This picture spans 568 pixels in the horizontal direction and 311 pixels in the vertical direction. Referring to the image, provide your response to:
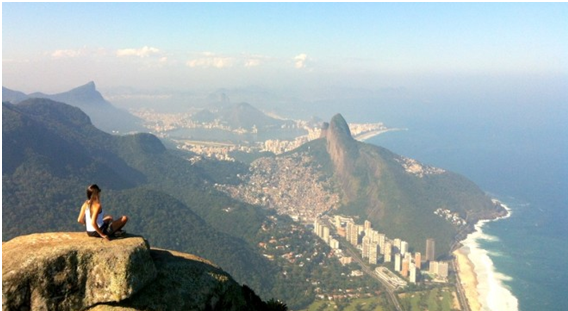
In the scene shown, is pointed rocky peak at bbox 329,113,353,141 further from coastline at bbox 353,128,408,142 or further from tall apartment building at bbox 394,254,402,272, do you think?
coastline at bbox 353,128,408,142

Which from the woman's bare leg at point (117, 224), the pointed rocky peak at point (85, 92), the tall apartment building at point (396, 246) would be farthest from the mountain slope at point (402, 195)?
the pointed rocky peak at point (85, 92)

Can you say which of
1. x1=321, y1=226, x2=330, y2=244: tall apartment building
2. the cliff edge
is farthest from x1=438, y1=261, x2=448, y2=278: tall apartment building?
the cliff edge

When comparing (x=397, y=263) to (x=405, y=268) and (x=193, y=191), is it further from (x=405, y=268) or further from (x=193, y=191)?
(x=193, y=191)

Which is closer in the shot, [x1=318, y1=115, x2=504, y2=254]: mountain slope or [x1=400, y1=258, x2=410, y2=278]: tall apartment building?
[x1=400, y1=258, x2=410, y2=278]: tall apartment building

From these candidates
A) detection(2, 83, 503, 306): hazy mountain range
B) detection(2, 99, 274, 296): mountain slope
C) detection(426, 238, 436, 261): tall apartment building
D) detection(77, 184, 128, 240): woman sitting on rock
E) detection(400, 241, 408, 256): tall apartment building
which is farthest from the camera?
detection(400, 241, 408, 256): tall apartment building

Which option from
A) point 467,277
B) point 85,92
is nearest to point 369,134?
point 467,277

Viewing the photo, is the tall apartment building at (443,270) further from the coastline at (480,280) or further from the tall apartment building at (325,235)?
the tall apartment building at (325,235)

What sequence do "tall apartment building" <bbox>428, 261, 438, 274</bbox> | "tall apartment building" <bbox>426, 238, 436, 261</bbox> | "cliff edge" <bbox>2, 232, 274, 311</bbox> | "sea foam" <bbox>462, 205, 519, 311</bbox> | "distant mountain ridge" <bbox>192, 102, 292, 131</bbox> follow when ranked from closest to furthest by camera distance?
"cliff edge" <bbox>2, 232, 274, 311</bbox>, "sea foam" <bbox>462, 205, 519, 311</bbox>, "tall apartment building" <bbox>428, 261, 438, 274</bbox>, "tall apartment building" <bbox>426, 238, 436, 261</bbox>, "distant mountain ridge" <bbox>192, 102, 292, 131</bbox>

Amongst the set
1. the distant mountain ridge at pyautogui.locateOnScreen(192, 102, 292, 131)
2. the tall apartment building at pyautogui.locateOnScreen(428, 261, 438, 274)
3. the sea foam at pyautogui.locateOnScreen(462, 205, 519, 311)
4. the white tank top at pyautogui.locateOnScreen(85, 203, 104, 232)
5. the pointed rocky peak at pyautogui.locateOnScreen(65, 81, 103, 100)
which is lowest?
the sea foam at pyautogui.locateOnScreen(462, 205, 519, 311)
